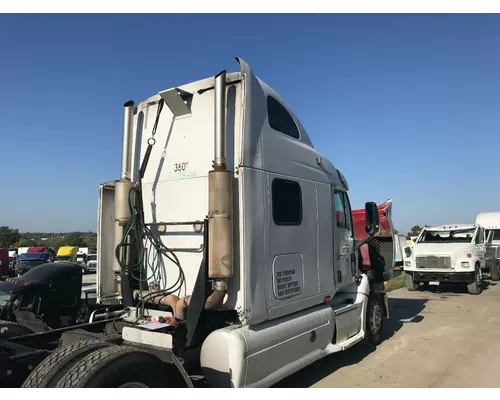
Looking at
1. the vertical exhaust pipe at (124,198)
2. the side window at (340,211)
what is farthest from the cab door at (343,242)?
the vertical exhaust pipe at (124,198)

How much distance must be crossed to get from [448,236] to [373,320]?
9963 millimetres

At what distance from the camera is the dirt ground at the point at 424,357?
559 cm

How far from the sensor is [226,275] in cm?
412

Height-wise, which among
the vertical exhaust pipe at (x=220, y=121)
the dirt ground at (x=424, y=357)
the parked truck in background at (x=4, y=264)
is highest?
the vertical exhaust pipe at (x=220, y=121)

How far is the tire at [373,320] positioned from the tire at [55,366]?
496cm

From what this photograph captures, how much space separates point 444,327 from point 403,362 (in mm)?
3149

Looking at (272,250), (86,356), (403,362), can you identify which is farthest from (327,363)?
(86,356)

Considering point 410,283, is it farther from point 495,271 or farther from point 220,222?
point 220,222

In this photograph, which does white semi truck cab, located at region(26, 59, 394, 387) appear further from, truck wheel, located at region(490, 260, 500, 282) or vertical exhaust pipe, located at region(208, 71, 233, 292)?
truck wheel, located at region(490, 260, 500, 282)

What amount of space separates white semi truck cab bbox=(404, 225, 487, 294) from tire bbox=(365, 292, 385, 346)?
750 cm

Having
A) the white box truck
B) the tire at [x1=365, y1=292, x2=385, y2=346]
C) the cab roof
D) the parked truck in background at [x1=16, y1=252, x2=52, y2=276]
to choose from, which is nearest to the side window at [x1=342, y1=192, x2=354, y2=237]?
the tire at [x1=365, y1=292, x2=385, y2=346]

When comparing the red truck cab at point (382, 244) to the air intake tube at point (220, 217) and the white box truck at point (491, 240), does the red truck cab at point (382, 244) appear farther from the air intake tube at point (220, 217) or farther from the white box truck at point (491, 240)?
the white box truck at point (491, 240)

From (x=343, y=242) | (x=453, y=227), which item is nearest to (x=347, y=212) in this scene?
(x=343, y=242)

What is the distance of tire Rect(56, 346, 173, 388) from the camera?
122 inches
